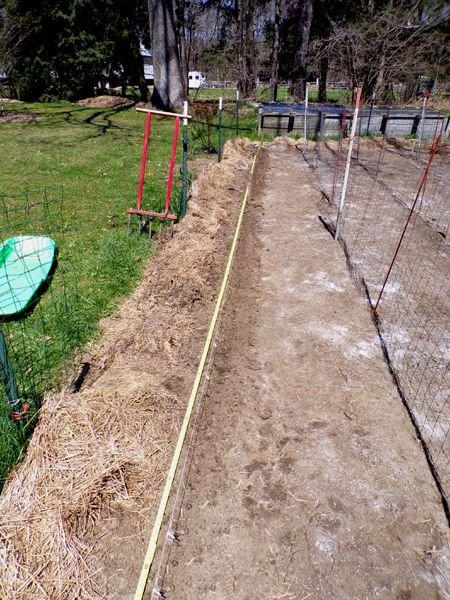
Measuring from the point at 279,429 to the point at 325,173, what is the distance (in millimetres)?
8878

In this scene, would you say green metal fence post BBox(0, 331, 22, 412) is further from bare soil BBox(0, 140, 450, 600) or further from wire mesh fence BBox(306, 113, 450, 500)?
wire mesh fence BBox(306, 113, 450, 500)

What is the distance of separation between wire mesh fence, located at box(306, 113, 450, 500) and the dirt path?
0.58ft

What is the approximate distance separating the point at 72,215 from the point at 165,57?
13835 millimetres

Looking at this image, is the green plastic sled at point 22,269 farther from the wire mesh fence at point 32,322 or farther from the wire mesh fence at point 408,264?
the wire mesh fence at point 408,264

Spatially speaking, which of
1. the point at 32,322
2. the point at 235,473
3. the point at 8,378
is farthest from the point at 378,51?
the point at 8,378

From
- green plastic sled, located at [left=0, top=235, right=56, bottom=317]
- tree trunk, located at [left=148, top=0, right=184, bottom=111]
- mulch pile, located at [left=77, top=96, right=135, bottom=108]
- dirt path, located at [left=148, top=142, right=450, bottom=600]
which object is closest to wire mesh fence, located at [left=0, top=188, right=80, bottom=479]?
green plastic sled, located at [left=0, top=235, right=56, bottom=317]

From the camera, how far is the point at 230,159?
10516mm

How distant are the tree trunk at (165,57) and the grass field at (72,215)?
2.98m

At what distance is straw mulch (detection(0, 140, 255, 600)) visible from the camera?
217 cm

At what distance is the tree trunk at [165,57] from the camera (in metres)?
16.6

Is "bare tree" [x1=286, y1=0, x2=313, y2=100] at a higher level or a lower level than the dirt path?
higher

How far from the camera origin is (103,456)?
8.76ft

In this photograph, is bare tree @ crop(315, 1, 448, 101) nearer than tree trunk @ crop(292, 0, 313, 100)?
Yes

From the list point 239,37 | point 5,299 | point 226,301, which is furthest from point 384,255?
point 239,37
